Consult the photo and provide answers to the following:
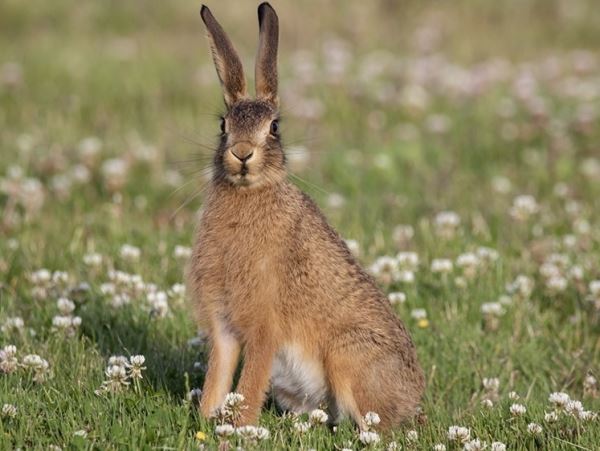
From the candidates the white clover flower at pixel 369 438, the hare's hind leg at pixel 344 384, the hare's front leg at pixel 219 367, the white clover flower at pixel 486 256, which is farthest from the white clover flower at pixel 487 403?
the white clover flower at pixel 486 256

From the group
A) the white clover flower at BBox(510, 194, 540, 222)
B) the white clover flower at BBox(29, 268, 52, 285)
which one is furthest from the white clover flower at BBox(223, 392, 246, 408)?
the white clover flower at BBox(510, 194, 540, 222)

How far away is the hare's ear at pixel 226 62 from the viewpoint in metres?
5.52

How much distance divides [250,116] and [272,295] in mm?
911

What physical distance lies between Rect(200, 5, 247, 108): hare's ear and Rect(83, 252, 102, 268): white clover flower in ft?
7.56

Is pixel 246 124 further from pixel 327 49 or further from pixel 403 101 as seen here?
pixel 327 49

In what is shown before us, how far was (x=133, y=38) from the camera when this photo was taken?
14.6 meters

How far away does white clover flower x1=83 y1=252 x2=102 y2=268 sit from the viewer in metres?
7.44

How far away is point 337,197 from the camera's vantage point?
952 centimetres

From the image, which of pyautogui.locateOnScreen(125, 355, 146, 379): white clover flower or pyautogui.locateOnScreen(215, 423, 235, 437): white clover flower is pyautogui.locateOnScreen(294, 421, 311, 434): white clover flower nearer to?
pyautogui.locateOnScreen(215, 423, 235, 437): white clover flower

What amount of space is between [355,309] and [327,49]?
9230 millimetres

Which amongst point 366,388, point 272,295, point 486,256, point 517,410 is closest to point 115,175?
point 486,256

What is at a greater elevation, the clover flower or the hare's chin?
the hare's chin

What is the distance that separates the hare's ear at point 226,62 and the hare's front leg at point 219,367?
1.22 meters

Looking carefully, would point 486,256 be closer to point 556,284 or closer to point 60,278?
point 556,284
